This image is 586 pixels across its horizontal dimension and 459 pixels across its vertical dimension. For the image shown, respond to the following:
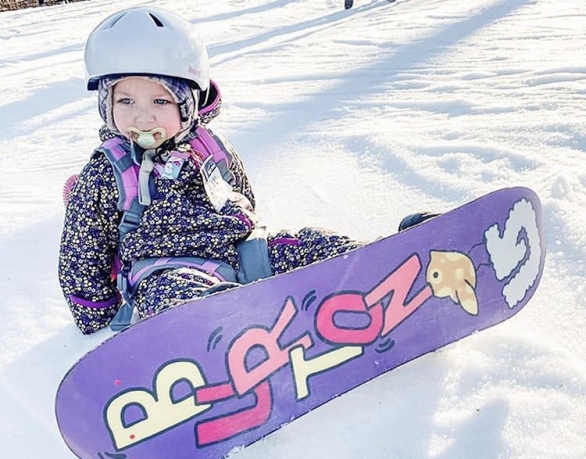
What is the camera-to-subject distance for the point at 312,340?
4.31 feet

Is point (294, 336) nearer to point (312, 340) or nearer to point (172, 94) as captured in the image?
point (312, 340)

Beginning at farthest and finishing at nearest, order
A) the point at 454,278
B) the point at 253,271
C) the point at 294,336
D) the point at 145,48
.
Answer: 1. the point at 253,271
2. the point at 145,48
3. the point at 454,278
4. the point at 294,336

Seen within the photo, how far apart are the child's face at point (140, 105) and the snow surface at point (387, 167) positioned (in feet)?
1.71

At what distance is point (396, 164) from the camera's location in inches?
102

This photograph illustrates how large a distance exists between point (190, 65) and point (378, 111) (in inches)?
69.2

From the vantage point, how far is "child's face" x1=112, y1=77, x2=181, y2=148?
1618 millimetres

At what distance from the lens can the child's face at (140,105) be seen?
1618 millimetres

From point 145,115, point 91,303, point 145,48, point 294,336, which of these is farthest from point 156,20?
point 294,336

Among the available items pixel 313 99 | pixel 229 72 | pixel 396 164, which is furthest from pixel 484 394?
pixel 229 72

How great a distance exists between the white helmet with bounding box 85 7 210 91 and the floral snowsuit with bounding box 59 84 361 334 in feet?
0.66

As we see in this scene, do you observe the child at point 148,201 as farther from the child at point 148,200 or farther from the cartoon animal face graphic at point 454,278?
the cartoon animal face graphic at point 454,278

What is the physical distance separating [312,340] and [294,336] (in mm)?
41

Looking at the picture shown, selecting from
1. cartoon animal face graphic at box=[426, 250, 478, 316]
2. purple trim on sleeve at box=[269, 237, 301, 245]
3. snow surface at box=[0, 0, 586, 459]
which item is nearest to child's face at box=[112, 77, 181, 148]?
purple trim on sleeve at box=[269, 237, 301, 245]

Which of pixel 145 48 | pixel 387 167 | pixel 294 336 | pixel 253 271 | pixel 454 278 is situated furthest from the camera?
pixel 387 167
